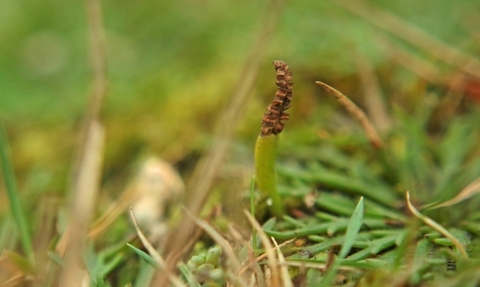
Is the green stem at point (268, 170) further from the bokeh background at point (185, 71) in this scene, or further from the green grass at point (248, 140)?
the bokeh background at point (185, 71)

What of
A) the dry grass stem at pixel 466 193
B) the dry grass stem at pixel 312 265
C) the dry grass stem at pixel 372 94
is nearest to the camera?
the dry grass stem at pixel 312 265

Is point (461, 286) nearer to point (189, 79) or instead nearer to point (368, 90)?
point (368, 90)

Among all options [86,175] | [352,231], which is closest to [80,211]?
[86,175]

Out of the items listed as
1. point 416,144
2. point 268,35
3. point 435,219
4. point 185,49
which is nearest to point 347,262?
point 435,219

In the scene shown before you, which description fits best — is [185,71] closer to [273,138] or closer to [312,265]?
[273,138]

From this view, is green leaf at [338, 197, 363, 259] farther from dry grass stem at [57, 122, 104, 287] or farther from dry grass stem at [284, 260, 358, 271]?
dry grass stem at [57, 122, 104, 287]

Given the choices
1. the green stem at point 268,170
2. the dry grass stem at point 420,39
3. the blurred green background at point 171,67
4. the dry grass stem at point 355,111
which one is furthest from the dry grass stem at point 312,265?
the dry grass stem at point 420,39

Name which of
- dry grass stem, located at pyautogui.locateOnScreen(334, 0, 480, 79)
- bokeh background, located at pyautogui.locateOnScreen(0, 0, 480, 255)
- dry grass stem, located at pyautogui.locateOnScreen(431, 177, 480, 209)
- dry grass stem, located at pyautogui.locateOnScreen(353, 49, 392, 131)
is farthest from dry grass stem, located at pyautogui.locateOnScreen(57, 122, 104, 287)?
dry grass stem, located at pyautogui.locateOnScreen(334, 0, 480, 79)
